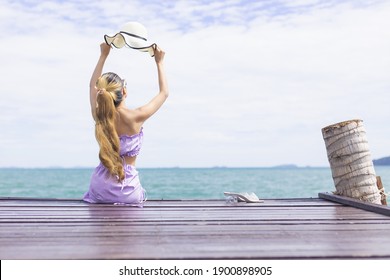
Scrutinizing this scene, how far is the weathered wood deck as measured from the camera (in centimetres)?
300

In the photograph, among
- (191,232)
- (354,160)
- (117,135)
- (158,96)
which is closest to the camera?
(191,232)

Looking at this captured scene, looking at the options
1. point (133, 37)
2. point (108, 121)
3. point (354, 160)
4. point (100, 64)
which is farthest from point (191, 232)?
point (354, 160)

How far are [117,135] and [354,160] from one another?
2.18 meters

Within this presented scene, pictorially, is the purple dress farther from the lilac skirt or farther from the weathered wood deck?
the weathered wood deck

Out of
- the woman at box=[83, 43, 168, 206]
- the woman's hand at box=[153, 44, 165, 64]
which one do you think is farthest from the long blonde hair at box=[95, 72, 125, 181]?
the woman's hand at box=[153, 44, 165, 64]

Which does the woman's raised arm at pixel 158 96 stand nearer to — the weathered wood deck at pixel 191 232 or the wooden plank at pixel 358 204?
the weathered wood deck at pixel 191 232

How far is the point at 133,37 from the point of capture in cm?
526

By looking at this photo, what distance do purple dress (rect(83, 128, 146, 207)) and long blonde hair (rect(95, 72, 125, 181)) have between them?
0.08m

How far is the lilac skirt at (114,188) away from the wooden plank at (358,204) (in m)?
1.74

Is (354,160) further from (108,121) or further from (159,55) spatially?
(108,121)

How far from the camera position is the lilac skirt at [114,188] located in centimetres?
526

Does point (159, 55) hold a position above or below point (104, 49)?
below

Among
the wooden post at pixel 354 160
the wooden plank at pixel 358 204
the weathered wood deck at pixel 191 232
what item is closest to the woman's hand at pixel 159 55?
the weathered wood deck at pixel 191 232

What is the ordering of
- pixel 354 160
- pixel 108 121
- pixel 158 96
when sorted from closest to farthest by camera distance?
pixel 108 121, pixel 158 96, pixel 354 160
